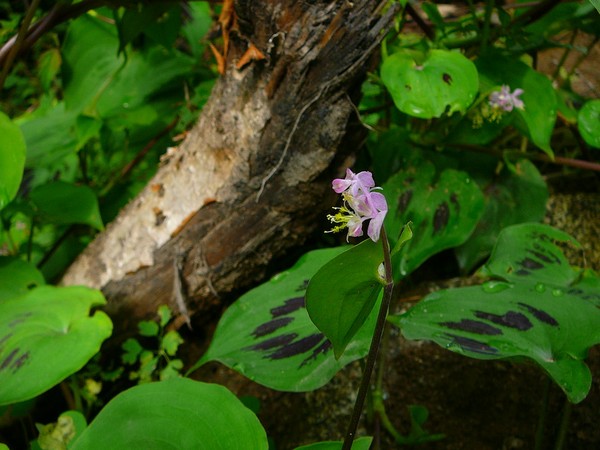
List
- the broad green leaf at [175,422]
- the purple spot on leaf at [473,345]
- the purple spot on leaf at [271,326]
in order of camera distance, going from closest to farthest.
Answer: the broad green leaf at [175,422] < the purple spot on leaf at [473,345] < the purple spot on leaf at [271,326]

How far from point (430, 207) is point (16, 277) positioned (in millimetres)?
965

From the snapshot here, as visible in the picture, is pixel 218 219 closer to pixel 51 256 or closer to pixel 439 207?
pixel 439 207

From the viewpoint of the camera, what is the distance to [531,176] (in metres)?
1.26

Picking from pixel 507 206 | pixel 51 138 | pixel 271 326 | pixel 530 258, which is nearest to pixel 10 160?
pixel 271 326

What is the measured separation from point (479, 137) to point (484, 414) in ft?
1.99

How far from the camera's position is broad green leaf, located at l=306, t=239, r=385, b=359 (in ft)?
1.51

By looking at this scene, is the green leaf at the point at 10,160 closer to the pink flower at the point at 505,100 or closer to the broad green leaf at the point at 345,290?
the broad green leaf at the point at 345,290

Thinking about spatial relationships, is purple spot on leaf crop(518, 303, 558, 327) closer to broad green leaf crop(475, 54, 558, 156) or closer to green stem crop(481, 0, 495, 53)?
broad green leaf crop(475, 54, 558, 156)

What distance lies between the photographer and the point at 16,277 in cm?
115

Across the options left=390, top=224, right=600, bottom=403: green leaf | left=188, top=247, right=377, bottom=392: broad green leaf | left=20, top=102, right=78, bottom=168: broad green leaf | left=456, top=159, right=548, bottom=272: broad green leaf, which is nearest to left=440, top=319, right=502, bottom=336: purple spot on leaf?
left=390, top=224, right=600, bottom=403: green leaf

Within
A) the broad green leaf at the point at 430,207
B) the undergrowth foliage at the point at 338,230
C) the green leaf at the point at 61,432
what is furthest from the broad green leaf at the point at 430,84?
the green leaf at the point at 61,432

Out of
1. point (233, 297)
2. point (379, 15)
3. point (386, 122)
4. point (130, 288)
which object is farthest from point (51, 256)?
point (379, 15)

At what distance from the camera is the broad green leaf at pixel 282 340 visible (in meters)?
0.75

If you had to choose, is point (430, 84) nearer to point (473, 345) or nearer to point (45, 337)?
point (473, 345)
